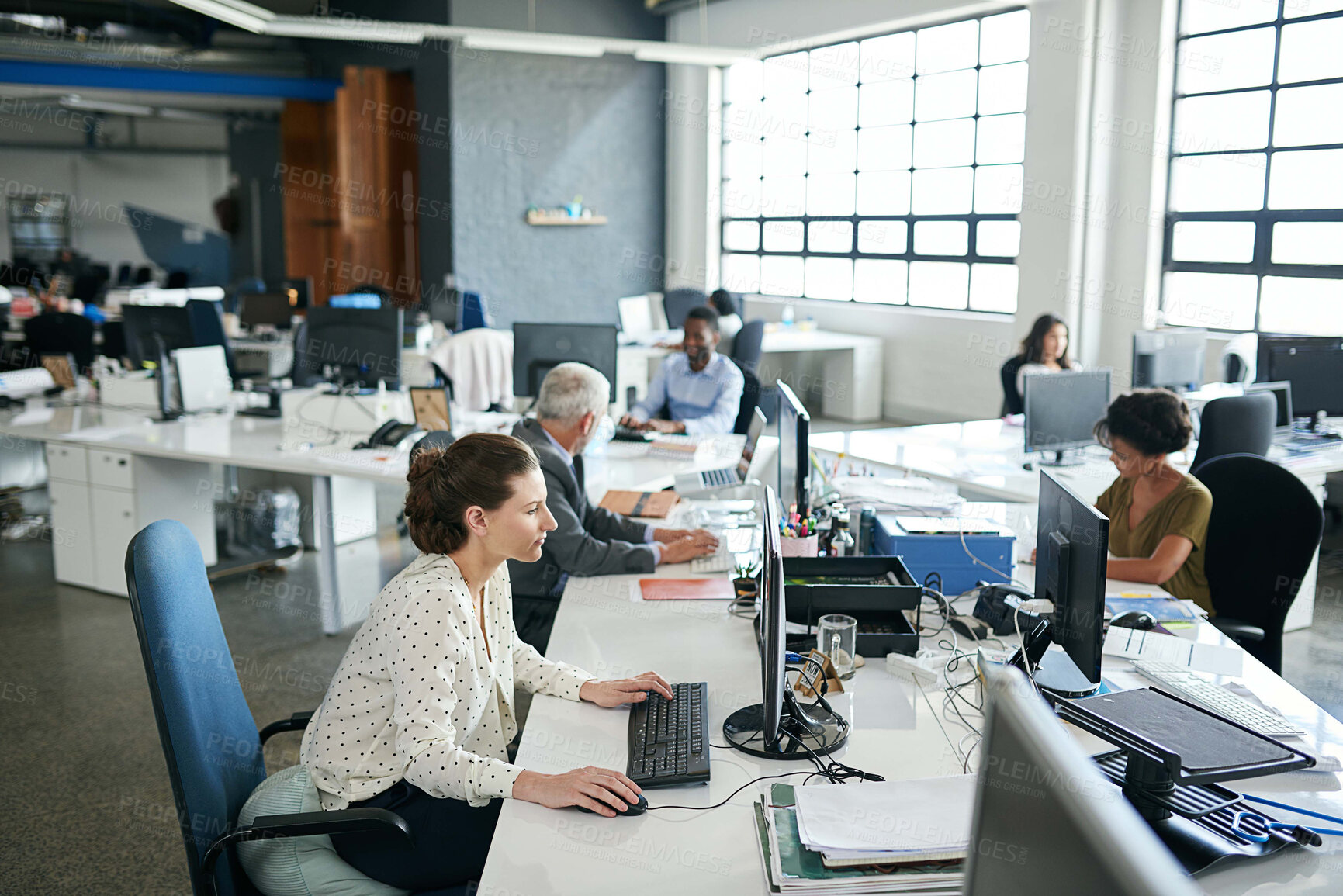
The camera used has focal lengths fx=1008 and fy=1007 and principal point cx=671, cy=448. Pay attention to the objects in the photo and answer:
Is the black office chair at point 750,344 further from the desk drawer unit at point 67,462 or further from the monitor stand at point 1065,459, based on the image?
the desk drawer unit at point 67,462

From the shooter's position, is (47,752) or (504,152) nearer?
(47,752)

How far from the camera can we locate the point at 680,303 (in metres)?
9.29

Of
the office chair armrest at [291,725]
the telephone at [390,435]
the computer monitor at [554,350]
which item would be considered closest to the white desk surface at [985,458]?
the computer monitor at [554,350]

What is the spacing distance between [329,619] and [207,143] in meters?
14.7

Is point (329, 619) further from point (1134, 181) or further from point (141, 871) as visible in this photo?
point (1134, 181)

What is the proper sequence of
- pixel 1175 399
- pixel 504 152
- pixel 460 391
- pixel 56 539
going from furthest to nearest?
pixel 504 152 < pixel 460 391 < pixel 56 539 < pixel 1175 399

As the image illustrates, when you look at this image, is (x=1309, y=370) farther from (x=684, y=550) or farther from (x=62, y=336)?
(x=62, y=336)

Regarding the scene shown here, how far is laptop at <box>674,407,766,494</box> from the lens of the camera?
144 inches

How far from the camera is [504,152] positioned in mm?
10070

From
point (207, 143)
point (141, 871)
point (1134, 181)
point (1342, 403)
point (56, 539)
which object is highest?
point (207, 143)

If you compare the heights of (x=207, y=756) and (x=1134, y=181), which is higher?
(x=1134, y=181)

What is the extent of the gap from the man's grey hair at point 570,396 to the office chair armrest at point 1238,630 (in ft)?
6.03

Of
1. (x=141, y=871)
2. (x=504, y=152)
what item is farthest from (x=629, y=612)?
(x=504, y=152)

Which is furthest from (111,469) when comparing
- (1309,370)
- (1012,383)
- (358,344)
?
(1309,370)
